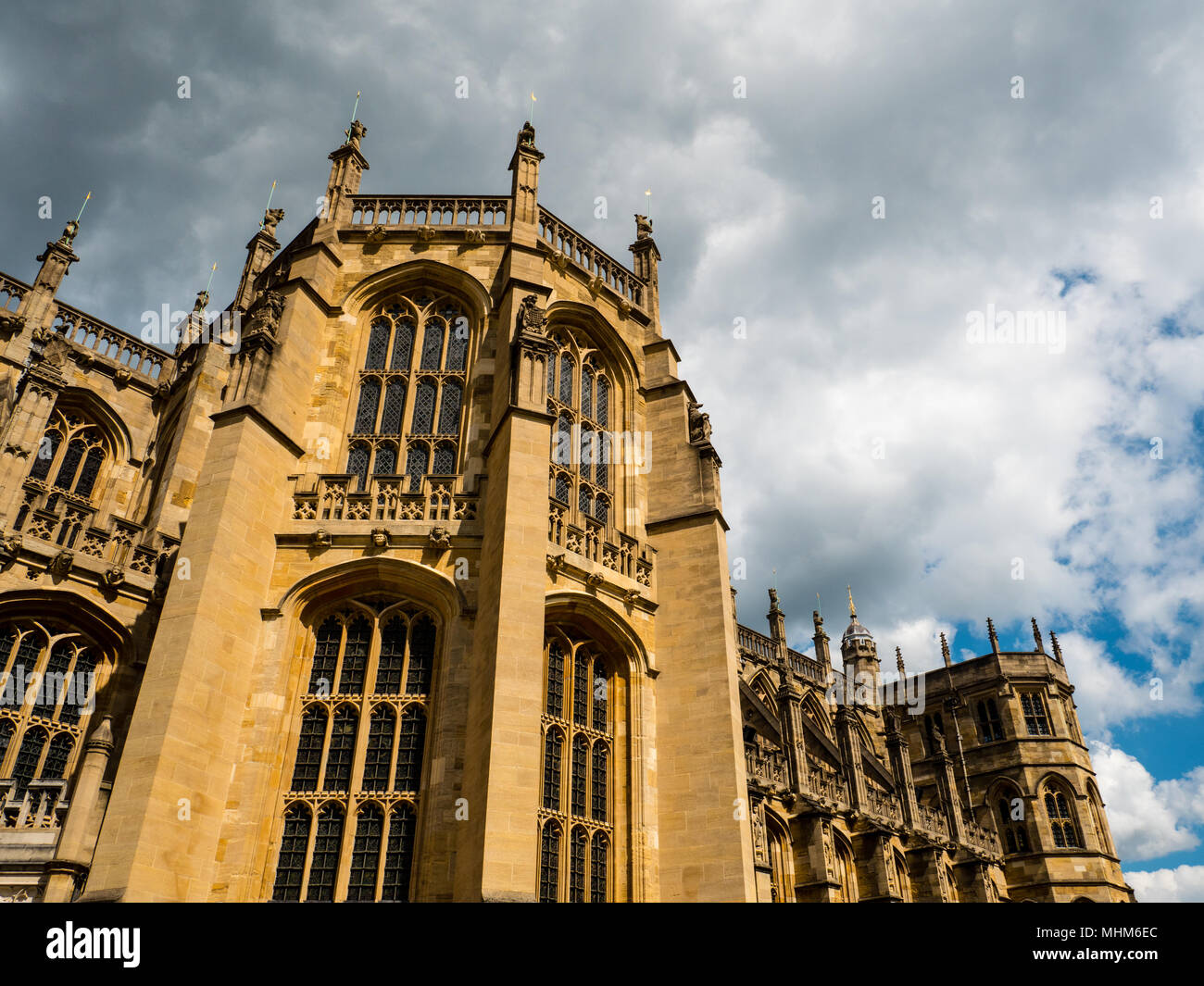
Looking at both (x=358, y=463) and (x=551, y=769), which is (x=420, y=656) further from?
(x=358, y=463)

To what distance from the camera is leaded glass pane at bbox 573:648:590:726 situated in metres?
14.4

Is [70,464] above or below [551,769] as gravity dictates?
above

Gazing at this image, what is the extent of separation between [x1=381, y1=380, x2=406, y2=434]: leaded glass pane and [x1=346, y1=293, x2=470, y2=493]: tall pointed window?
2cm

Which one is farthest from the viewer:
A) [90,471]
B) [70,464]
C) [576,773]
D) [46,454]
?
[90,471]

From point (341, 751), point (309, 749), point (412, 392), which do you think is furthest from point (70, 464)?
point (341, 751)

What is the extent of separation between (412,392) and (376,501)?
2989 millimetres

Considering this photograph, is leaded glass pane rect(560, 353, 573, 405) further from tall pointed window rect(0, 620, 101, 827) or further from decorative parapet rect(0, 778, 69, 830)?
decorative parapet rect(0, 778, 69, 830)

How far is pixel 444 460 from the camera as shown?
16.1 m

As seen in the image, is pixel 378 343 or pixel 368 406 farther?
pixel 378 343

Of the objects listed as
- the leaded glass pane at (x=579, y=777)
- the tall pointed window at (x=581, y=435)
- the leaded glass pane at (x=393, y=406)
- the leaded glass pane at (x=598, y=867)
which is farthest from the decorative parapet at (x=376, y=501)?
the leaded glass pane at (x=598, y=867)

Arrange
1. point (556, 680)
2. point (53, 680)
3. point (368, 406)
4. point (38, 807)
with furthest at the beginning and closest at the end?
1. point (368, 406)
2. point (53, 680)
3. point (556, 680)
4. point (38, 807)

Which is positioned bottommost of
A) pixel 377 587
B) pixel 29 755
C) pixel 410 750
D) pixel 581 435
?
pixel 410 750

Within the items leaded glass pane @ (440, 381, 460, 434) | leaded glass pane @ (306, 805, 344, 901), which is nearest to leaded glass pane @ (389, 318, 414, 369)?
leaded glass pane @ (440, 381, 460, 434)
